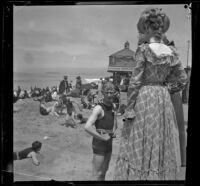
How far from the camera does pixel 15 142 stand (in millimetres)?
3160

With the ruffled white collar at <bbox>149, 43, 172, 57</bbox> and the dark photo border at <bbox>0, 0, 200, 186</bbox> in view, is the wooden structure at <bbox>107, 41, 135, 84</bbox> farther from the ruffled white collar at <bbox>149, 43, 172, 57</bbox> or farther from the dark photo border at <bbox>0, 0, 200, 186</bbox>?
the dark photo border at <bbox>0, 0, 200, 186</bbox>

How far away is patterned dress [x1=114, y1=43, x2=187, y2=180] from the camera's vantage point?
10.1 ft

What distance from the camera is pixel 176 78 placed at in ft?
10.2

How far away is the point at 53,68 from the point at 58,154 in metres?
0.66

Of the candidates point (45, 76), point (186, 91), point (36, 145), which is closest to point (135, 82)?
point (186, 91)

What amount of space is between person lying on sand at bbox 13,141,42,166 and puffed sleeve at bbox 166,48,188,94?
108cm

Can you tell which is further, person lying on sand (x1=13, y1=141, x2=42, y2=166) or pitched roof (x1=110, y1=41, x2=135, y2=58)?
person lying on sand (x1=13, y1=141, x2=42, y2=166)

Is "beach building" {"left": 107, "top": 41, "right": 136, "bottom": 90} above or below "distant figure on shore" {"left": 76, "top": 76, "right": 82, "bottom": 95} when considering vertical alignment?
above

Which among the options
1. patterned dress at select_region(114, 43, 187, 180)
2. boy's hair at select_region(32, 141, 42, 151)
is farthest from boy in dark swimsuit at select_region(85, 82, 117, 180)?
boy's hair at select_region(32, 141, 42, 151)

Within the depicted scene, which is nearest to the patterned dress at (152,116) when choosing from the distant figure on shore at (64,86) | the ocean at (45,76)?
the ocean at (45,76)

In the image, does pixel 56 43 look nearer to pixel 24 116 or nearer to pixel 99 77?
pixel 99 77

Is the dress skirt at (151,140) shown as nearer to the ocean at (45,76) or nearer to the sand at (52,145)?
the sand at (52,145)

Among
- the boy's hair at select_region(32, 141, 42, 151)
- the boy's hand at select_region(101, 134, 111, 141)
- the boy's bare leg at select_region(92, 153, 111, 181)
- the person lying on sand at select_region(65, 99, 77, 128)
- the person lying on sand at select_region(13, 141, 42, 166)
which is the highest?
the person lying on sand at select_region(65, 99, 77, 128)
